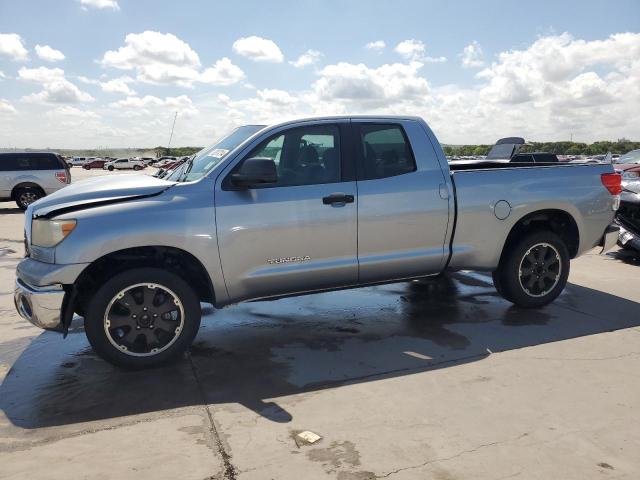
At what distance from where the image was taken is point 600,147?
307 feet

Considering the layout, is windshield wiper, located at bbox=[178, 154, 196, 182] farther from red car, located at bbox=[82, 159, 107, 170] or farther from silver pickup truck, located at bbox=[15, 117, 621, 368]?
red car, located at bbox=[82, 159, 107, 170]

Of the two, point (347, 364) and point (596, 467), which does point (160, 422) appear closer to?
point (347, 364)

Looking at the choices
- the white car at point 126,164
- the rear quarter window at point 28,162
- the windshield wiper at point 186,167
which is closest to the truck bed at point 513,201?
the windshield wiper at point 186,167

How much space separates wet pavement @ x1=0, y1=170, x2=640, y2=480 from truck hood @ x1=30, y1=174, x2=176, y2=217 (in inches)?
50.3

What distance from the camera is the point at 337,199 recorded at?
4.41 metres

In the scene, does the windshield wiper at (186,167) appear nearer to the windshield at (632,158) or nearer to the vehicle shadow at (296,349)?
the vehicle shadow at (296,349)

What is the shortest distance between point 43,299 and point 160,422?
130cm

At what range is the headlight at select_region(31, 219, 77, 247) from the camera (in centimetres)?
376

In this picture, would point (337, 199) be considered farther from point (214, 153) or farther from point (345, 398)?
point (345, 398)

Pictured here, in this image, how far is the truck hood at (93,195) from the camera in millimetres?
3863

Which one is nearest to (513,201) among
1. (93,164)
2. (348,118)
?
(348,118)

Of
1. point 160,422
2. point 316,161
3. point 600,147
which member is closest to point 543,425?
point 160,422

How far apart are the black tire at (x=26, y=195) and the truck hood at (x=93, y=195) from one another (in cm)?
1334

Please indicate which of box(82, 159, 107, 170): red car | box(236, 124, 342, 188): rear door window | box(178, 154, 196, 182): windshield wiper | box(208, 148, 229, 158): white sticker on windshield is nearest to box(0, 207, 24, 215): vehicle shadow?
box(178, 154, 196, 182): windshield wiper
